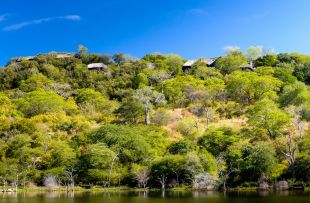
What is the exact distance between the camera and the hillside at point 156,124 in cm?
6119

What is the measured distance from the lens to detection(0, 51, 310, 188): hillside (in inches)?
2409

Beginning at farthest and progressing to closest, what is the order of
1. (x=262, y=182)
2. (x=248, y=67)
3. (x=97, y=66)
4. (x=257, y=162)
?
(x=97, y=66), (x=248, y=67), (x=257, y=162), (x=262, y=182)

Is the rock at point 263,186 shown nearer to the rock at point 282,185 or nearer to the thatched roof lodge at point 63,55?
the rock at point 282,185

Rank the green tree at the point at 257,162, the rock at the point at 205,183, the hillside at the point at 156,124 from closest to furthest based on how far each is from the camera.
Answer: the green tree at the point at 257,162, the rock at the point at 205,183, the hillside at the point at 156,124

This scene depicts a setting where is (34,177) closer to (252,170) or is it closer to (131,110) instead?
(131,110)

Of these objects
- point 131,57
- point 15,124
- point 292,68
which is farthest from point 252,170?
point 131,57

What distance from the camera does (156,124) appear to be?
86500 mm

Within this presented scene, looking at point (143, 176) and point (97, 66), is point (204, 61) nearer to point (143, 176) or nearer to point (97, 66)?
point (97, 66)

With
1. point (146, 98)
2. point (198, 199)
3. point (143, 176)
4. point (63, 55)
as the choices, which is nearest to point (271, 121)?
point (143, 176)

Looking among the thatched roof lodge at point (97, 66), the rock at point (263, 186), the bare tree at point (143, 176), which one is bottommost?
the rock at point (263, 186)

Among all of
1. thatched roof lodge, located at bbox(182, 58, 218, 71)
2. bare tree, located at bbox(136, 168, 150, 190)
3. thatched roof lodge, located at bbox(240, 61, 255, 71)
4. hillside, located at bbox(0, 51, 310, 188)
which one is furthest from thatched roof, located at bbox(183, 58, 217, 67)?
bare tree, located at bbox(136, 168, 150, 190)

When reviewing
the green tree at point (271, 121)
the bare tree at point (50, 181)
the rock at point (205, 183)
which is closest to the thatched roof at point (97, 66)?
the bare tree at point (50, 181)

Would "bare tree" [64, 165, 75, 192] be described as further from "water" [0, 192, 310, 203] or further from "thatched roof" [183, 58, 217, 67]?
"thatched roof" [183, 58, 217, 67]

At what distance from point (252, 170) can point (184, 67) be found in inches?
3079
